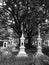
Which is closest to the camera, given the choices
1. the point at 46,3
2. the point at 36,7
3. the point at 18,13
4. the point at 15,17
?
the point at 36,7

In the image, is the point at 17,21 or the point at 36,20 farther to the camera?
the point at 17,21

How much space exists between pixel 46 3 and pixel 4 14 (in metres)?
6.48

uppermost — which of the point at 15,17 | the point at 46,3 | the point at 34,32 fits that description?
the point at 46,3

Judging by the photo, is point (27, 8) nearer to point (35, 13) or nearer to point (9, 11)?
point (35, 13)

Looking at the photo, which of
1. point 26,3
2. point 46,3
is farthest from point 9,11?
point 46,3

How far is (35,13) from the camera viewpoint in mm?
13266

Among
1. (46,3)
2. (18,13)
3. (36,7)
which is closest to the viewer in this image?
(36,7)

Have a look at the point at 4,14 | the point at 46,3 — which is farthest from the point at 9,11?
the point at 46,3

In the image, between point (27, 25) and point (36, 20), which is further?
A: point (27, 25)

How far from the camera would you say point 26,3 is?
13.6m

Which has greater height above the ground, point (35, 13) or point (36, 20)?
point (35, 13)

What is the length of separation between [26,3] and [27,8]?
924 millimetres

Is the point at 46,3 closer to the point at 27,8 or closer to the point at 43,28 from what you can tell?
Result: the point at 27,8

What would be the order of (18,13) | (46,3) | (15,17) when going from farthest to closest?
(15,17) → (18,13) → (46,3)
